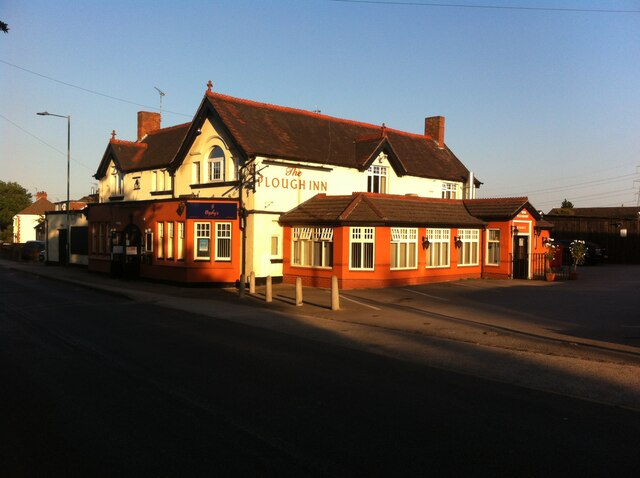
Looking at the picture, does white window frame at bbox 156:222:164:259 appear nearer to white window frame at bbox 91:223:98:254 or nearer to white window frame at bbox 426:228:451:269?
white window frame at bbox 91:223:98:254

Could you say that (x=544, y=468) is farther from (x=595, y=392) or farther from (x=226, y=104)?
(x=226, y=104)

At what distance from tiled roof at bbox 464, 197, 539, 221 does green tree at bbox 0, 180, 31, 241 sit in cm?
10037

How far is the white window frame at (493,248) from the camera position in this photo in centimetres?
3002

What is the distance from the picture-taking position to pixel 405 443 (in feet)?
19.6

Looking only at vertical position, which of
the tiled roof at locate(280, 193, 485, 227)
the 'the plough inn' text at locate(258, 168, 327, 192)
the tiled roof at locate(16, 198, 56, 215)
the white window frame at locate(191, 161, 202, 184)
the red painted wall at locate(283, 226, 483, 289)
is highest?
the tiled roof at locate(16, 198, 56, 215)

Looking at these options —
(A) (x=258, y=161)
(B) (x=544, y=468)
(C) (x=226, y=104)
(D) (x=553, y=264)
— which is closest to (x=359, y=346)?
(B) (x=544, y=468)

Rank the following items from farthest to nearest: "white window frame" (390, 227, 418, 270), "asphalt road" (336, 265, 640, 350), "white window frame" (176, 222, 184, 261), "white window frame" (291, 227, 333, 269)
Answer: "white window frame" (176, 222, 184, 261) → "white window frame" (390, 227, 418, 270) → "white window frame" (291, 227, 333, 269) → "asphalt road" (336, 265, 640, 350)

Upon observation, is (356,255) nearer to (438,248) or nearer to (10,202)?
(438,248)

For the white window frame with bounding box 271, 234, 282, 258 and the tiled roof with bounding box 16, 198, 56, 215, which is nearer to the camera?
the white window frame with bounding box 271, 234, 282, 258

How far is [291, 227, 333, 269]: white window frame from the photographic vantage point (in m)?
25.2

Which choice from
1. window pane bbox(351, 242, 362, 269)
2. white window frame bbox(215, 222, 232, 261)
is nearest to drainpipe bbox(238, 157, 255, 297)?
white window frame bbox(215, 222, 232, 261)

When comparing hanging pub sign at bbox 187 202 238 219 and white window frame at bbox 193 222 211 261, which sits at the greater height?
hanging pub sign at bbox 187 202 238 219

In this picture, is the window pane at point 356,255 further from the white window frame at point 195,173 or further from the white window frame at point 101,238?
the white window frame at point 101,238

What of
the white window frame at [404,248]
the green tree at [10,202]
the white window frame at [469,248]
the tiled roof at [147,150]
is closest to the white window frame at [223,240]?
the white window frame at [404,248]
